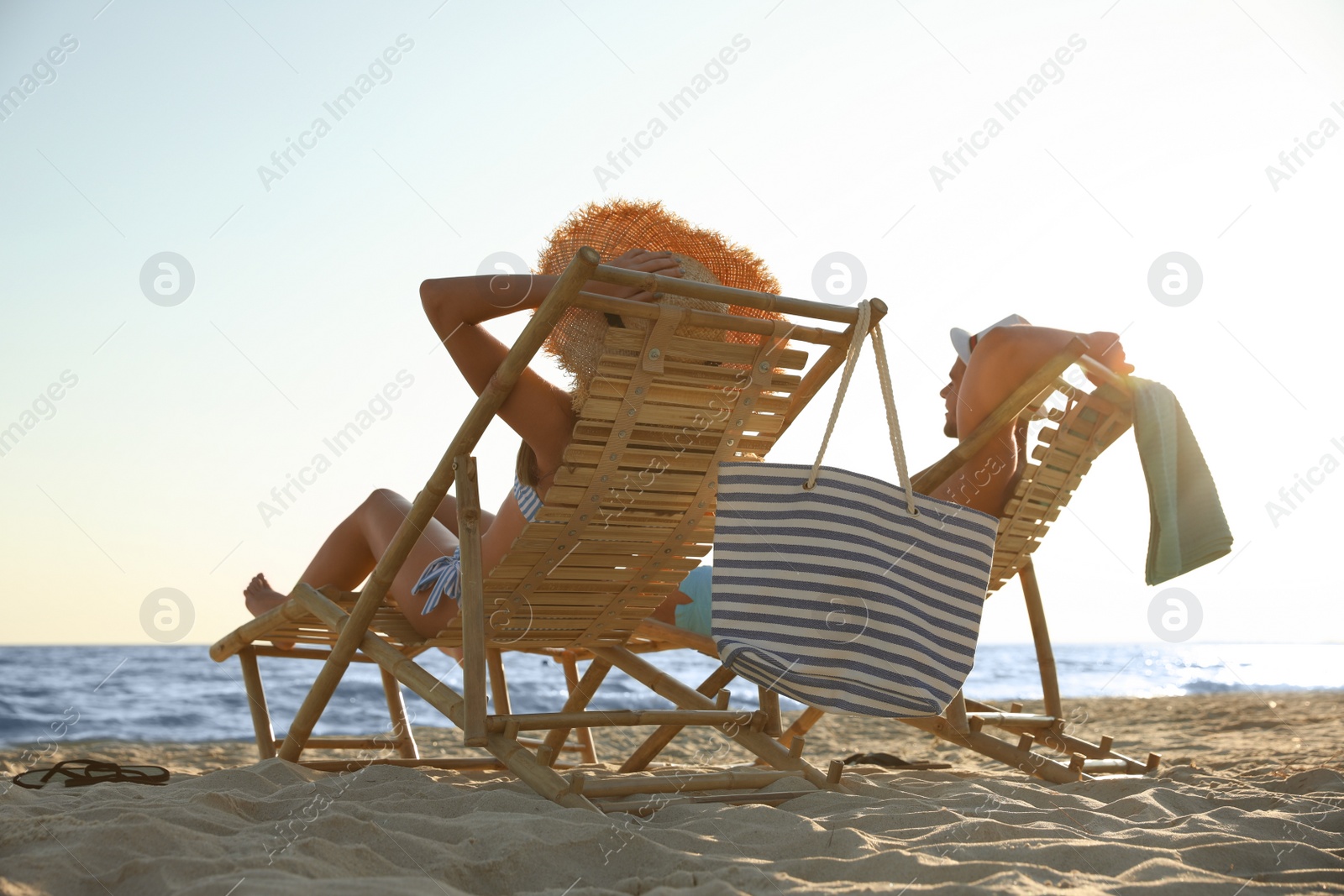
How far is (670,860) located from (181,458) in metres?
11.7

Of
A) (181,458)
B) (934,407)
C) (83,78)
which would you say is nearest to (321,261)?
(83,78)

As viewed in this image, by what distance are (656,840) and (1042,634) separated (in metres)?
2.15

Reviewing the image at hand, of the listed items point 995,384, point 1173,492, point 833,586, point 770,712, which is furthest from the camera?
point 770,712

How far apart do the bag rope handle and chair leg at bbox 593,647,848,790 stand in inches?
34.4

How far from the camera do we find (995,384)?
2.73m

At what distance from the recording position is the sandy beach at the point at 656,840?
59.5 inches

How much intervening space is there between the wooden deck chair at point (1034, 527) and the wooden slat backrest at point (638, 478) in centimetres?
33

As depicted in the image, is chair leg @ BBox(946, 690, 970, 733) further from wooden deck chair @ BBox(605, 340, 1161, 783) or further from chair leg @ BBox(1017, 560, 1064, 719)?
chair leg @ BBox(1017, 560, 1064, 719)

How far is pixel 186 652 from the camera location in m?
20.8

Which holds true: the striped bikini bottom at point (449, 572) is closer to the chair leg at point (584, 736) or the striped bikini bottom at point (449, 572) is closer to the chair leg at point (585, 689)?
the chair leg at point (585, 689)

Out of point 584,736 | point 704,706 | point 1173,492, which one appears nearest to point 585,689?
point 704,706

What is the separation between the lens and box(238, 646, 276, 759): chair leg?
3221 mm

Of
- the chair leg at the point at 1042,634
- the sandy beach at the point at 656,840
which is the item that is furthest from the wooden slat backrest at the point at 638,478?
the chair leg at the point at 1042,634

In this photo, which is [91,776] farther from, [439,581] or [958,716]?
[958,716]
